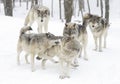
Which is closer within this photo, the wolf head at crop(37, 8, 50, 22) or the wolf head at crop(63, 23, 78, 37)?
the wolf head at crop(63, 23, 78, 37)

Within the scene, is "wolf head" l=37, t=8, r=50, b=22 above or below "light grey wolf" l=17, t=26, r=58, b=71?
above

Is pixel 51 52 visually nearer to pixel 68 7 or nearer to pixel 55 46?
pixel 55 46

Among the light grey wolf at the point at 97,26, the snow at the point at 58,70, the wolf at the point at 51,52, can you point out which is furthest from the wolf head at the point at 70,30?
the light grey wolf at the point at 97,26

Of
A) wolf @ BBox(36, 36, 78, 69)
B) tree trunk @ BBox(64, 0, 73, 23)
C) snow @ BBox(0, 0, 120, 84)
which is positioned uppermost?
tree trunk @ BBox(64, 0, 73, 23)

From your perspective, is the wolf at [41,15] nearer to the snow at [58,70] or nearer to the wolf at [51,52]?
the snow at [58,70]

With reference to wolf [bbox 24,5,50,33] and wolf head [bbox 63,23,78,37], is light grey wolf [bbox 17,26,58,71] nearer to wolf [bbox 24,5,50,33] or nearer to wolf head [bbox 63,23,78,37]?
wolf head [bbox 63,23,78,37]

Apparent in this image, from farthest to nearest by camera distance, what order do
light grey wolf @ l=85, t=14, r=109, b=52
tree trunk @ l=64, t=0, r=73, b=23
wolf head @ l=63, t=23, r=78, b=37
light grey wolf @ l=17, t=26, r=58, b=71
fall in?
tree trunk @ l=64, t=0, r=73, b=23
light grey wolf @ l=85, t=14, r=109, b=52
light grey wolf @ l=17, t=26, r=58, b=71
wolf head @ l=63, t=23, r=78, b=37

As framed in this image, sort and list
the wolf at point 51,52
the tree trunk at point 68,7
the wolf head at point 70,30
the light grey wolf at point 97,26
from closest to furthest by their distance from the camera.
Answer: the wolf head at point 70,30 < the wolf at point 51,52 < the light grey wolf at point 97,26 < the tree trunk at point 68,7

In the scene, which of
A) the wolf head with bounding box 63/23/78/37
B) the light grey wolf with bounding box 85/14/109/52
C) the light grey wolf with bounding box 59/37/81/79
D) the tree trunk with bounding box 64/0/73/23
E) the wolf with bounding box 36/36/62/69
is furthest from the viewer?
the tree trunk with bounding box 64/0/73/23

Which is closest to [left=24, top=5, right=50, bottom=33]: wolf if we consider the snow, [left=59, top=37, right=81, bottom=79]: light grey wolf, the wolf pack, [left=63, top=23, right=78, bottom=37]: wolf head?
the snow

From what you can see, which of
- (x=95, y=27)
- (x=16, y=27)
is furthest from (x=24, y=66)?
(x=16, y=27)

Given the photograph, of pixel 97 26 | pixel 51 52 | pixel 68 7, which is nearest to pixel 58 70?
pixel 51 52

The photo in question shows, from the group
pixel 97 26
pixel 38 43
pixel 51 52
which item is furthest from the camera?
pixel 97 26

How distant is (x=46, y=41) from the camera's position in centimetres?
879
